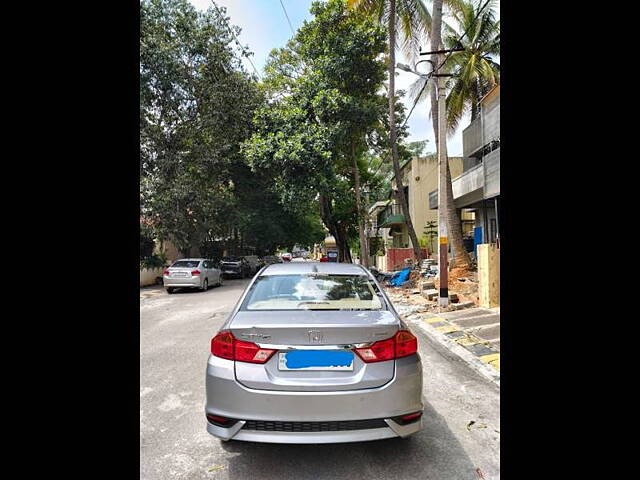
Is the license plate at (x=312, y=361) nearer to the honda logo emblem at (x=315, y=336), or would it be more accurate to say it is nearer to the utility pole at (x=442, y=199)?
the honda logo emblem at (x=315, y=336)

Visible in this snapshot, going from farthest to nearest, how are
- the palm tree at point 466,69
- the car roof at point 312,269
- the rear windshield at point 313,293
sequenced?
the palm tree at point 466,69
the car roof at point 312,269
the rear windshield at point 313,293

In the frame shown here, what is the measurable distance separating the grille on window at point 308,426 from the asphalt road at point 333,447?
0.37 m

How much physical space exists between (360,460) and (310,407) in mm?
711

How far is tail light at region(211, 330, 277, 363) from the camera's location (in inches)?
104

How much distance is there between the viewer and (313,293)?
3465mm

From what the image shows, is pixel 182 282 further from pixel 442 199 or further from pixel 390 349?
pixel 390 349

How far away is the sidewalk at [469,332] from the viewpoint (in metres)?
Result: 5.52

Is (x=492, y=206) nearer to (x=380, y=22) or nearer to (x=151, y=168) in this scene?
(x=380, y=22)

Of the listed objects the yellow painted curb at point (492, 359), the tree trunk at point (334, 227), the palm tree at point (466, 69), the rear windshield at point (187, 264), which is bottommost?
the yellow painted curb at point (492, 359)

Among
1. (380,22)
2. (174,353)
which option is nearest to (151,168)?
(380,22)

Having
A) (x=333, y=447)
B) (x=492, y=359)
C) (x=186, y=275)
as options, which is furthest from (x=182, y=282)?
(x=333, y=447)

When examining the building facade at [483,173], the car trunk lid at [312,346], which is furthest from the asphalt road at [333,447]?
the building facade at [483,173]
